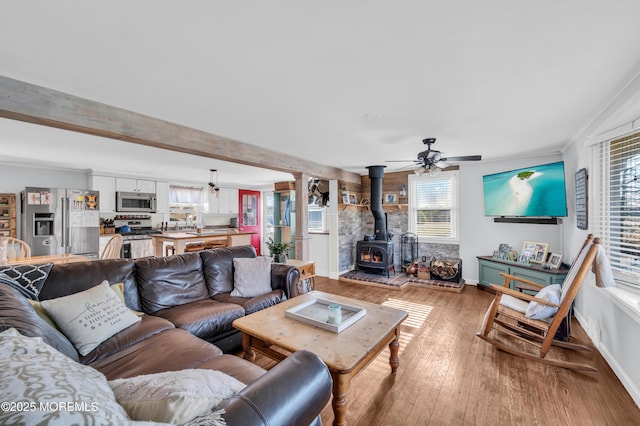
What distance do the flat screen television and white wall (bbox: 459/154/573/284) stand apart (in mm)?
218

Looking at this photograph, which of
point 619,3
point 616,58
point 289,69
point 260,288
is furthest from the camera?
point 260,288

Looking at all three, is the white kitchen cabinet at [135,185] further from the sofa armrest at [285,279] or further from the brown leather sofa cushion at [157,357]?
the brown leather sofa cushion at [157,357]

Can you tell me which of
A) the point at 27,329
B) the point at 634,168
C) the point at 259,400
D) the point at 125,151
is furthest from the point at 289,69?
the point at 125,151

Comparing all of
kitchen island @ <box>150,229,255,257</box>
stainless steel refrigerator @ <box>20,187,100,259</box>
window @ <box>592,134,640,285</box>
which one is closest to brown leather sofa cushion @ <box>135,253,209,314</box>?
kitchen island @ <box>150,229,255,257</box>

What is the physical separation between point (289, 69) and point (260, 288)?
7.16ft

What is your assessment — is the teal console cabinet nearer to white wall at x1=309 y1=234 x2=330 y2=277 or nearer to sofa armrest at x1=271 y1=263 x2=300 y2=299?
white wall at x1=309 y1=234 x2=330 y2=277

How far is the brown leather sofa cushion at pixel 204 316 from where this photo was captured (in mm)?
2182

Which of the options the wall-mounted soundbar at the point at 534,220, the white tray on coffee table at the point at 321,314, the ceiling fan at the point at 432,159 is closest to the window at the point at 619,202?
the ceiling fan at the point at 432,159

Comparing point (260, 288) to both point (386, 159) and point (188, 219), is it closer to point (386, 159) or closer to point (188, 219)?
point (386, 159)

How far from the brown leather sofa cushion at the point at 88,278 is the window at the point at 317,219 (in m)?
4.02

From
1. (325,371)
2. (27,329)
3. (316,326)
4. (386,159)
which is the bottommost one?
(316,326)

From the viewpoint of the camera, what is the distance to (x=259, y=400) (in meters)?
0.84

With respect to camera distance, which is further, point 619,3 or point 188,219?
point 188,219

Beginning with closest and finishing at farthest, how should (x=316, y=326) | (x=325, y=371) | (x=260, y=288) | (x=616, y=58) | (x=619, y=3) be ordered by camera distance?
1. (x=325, y=371)
2. (x=619, y=3)
3. (x=616, y=58)
4. (x=316, y=326)
5. (x=260, y=288)
